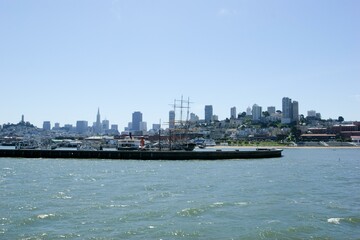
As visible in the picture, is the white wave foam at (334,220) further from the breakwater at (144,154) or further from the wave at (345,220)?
the breakwater at (144,154)

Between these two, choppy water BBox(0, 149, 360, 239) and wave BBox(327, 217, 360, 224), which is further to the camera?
wave BBox(327, 217, 360, 224)

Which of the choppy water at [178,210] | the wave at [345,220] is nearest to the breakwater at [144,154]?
the choppy water at [178,210]

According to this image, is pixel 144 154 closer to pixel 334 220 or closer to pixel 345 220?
pixel 334 220

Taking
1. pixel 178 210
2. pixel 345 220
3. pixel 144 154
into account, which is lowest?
pixel 345 220

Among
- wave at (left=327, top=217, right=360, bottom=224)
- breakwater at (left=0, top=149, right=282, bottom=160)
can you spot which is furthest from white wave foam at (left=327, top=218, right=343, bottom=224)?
breakwater at (left=0, top=149, right=282, bottom=160)

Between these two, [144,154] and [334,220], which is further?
[144,154]

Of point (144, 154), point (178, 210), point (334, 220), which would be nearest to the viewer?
point (334, 220)

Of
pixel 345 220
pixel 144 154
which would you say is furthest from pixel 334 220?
pixel 144 154

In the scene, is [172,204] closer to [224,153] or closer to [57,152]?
[224,153]

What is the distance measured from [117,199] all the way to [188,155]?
197 feet

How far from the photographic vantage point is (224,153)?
312 feet

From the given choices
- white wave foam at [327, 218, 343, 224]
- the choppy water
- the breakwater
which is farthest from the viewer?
the breakwater

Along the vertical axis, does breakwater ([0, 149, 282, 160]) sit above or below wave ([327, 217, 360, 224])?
above

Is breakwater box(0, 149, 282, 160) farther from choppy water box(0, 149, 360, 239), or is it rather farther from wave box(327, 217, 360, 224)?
wave box(327, 217, 360, 224)
